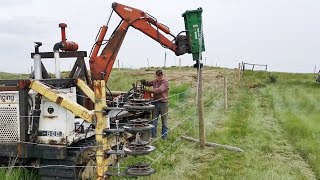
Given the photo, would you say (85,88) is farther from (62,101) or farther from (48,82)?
(62,101)

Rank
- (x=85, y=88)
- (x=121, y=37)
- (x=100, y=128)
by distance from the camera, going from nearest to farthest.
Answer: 1. (x=100, y=128)
2. (x=85, y=88)
3. (x=121, y=37)

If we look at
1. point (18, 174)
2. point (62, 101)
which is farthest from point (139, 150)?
point (18, 174)

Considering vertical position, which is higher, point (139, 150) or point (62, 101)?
point (62, 101)

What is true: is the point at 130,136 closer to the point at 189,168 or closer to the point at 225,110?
the point at 189,168

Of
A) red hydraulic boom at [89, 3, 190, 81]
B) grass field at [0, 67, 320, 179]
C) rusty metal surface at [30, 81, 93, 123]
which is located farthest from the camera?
red hydraulic boom at [89, 3, 190, 81]

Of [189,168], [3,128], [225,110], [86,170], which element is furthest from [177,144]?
[225,110]

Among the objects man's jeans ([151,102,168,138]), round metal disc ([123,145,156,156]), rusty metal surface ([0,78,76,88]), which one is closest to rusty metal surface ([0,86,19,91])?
rusty metal surface ([0,78,76,88])

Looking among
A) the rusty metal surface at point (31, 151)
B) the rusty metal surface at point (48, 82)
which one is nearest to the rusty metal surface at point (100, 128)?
the rusty metal surface at point (31, 151)

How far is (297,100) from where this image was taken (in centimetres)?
1884

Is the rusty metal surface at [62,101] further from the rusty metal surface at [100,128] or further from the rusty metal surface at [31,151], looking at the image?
the rusty metal surface at [31,151]

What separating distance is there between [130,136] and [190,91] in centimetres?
1211

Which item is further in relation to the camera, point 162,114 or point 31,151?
point 162,114

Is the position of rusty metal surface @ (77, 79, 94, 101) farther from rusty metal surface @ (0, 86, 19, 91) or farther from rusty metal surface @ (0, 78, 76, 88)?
rusty metal surface @ (0, 86, 19, 91)

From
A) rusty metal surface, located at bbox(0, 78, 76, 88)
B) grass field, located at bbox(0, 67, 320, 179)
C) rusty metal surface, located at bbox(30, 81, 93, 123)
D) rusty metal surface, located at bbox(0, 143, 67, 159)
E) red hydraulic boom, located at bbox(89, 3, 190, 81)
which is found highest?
red hydraulic boom, located at bbox(89, 3, 190, 81)
